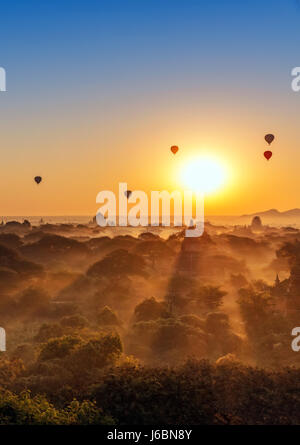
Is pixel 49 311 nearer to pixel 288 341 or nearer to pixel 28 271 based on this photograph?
pixel 28 271

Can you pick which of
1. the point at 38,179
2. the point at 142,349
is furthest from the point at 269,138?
the point at 38,179

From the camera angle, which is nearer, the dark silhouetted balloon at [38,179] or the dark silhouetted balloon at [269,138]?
the dark silhouetted balloon at [269,138]

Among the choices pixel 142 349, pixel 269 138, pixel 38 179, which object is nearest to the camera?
pixel 142 349

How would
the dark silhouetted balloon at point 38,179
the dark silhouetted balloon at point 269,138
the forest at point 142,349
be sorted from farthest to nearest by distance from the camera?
Answer: the dark silhouetted balloon at point 38,179 → the dark silhouetted balloon at point 269,138 → the forest at point 142,349

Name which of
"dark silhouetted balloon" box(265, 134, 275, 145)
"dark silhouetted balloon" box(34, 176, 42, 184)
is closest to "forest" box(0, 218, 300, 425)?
"dark silhouetted balloon" box(265, 134, 275, 145)

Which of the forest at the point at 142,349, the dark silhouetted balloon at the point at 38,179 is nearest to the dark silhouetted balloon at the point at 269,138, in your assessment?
the forest at the point at 142,349

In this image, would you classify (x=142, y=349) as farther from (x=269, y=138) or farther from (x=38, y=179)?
(x=38, y=179)

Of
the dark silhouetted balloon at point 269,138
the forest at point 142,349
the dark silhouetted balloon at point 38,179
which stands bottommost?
the forest at point 142,349

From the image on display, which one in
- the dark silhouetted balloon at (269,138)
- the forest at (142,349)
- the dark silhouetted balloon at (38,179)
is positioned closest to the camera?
the forest at (142,349)

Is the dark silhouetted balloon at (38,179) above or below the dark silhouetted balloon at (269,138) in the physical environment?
above

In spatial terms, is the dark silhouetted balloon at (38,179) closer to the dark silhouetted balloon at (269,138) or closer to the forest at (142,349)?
the forest at (142,349)

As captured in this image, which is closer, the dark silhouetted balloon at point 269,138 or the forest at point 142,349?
the forest at point 142,349

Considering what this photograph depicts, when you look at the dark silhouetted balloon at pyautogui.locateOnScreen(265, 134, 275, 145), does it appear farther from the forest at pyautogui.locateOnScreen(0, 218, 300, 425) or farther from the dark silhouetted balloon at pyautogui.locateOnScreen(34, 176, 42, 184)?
the dark silhouetted balloon at pyautogui.locateOnScreen(34, 176, 42, 184)
